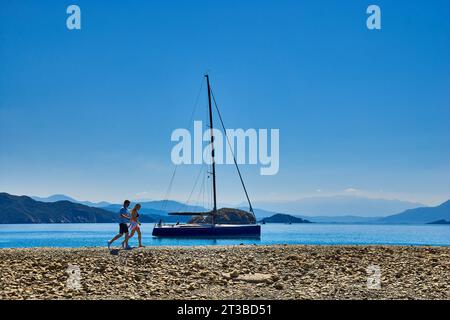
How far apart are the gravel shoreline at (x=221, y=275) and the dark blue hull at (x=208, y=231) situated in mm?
66584

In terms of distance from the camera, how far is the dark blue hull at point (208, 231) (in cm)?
9106

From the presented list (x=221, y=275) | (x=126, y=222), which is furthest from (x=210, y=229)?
(x=221, y=275)

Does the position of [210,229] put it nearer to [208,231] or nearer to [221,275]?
[208,231]

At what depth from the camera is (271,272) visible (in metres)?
19.5

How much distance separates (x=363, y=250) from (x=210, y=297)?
47.1ft

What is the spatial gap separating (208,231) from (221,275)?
72695 millimetres

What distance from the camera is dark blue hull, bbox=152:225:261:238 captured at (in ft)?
299

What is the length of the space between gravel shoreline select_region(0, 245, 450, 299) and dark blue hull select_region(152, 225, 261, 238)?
218 feet

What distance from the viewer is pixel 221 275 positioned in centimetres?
1859

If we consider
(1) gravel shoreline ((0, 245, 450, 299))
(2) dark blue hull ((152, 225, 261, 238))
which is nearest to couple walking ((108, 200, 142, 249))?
(1) gravel shoreline ((0, 245, 450, 299))

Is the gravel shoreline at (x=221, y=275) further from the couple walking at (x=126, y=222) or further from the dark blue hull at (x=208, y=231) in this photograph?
the dark blue hull at (x=208, y=231)

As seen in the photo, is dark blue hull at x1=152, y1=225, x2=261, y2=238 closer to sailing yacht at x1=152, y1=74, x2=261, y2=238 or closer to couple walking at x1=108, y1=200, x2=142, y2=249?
sailing yacht at x1=152, y1=74, x2=261, y2=238
